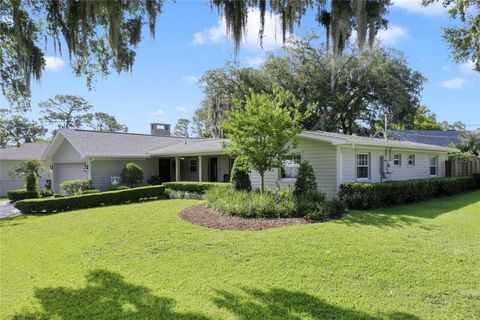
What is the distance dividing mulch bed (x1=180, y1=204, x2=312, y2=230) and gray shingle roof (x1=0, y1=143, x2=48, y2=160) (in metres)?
21.3

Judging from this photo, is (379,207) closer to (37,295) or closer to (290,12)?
(290,12)

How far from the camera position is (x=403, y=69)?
25203mm

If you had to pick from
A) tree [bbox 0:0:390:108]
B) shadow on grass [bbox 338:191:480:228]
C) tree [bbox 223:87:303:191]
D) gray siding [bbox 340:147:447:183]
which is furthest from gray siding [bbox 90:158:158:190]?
shadow on grass [bbox 338:191:480:228]

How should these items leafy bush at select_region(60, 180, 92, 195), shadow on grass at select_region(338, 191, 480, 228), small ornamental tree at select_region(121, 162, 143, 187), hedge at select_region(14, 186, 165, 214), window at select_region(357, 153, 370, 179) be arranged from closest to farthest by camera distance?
shadow on grass at select_region(338, 191, 480, 228), window at select_region(357, 153, 370, 179), hedge at select_region(14, 186, 165, 214), leafy bush at select_region(60, 180, 92, 195), small ornamental tree at select_region(121, 162, 143, 187)

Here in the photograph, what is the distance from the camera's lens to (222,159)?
2139cm

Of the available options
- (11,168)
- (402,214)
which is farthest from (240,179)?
(11,168)

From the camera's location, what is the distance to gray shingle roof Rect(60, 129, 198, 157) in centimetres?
2030

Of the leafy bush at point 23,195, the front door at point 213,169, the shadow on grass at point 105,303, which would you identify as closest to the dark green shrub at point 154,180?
the front door at point 213,169

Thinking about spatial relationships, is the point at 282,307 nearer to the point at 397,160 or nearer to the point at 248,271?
the point at 248,271

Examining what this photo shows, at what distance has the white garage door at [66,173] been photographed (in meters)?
21.7

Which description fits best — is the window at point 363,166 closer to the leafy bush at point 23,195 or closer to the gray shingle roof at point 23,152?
the leafy bush at point 23,195

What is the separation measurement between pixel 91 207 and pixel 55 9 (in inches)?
443

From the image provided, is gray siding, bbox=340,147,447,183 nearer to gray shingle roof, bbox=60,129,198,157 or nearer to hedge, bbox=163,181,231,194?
hedge, bbox=163,181,231,194

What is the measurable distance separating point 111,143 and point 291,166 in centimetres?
Answer: 1331
